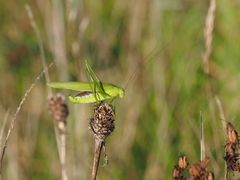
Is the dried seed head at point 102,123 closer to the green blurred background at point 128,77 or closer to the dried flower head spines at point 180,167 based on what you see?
the dried flower head spines at point 180,167

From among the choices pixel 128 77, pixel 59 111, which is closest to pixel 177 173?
pixel 59 111

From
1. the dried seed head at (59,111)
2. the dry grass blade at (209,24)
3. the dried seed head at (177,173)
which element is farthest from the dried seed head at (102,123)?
the dry grass blade at (209,24)

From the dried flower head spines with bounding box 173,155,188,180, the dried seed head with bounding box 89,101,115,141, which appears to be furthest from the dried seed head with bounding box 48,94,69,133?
the dried flower head spines with bounding box 173,155,188,180

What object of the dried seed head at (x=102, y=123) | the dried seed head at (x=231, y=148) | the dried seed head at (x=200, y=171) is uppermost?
the dried seed head at (x=102, y=123)

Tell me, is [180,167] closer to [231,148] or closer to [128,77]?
[231,148]

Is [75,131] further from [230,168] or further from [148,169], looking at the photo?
[230,168]

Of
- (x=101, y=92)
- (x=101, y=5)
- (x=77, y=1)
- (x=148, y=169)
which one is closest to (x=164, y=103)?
(x=148, y=169)
